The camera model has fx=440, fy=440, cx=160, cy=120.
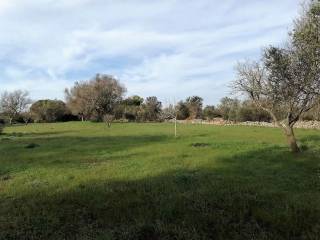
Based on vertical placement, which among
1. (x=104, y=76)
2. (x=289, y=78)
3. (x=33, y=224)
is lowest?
(x=33, y=224)

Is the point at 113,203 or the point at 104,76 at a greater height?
the point at 104,76

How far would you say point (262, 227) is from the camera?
10141 mm

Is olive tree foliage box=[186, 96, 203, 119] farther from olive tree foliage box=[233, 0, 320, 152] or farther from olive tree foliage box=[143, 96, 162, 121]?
olive tree foliage box=[233, 0, 320, 152]

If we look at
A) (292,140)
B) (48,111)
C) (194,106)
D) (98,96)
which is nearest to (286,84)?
(292,140)

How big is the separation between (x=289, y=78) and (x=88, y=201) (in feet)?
58.9

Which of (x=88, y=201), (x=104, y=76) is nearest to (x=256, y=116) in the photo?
(x=104, y=76)

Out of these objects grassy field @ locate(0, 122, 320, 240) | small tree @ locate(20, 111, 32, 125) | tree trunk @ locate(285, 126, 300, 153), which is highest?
small tree @ locate(20, 111, 32, 125)

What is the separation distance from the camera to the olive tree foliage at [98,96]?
120m

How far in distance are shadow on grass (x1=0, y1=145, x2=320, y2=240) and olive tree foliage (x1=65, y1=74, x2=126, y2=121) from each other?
104 metres

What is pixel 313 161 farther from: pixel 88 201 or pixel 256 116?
pixel 256 116

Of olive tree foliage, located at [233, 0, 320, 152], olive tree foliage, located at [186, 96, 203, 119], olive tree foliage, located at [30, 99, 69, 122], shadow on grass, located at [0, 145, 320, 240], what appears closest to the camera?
shadow on grass, located at [0, 145, 320, 240]

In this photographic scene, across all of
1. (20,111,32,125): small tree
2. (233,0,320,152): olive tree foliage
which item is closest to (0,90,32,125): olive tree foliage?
(20,111,32,125): small tree

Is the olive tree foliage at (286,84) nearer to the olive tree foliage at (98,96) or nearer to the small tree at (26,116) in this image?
the olive tree foliage at (98,96)

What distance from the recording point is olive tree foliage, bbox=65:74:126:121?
393 feet
